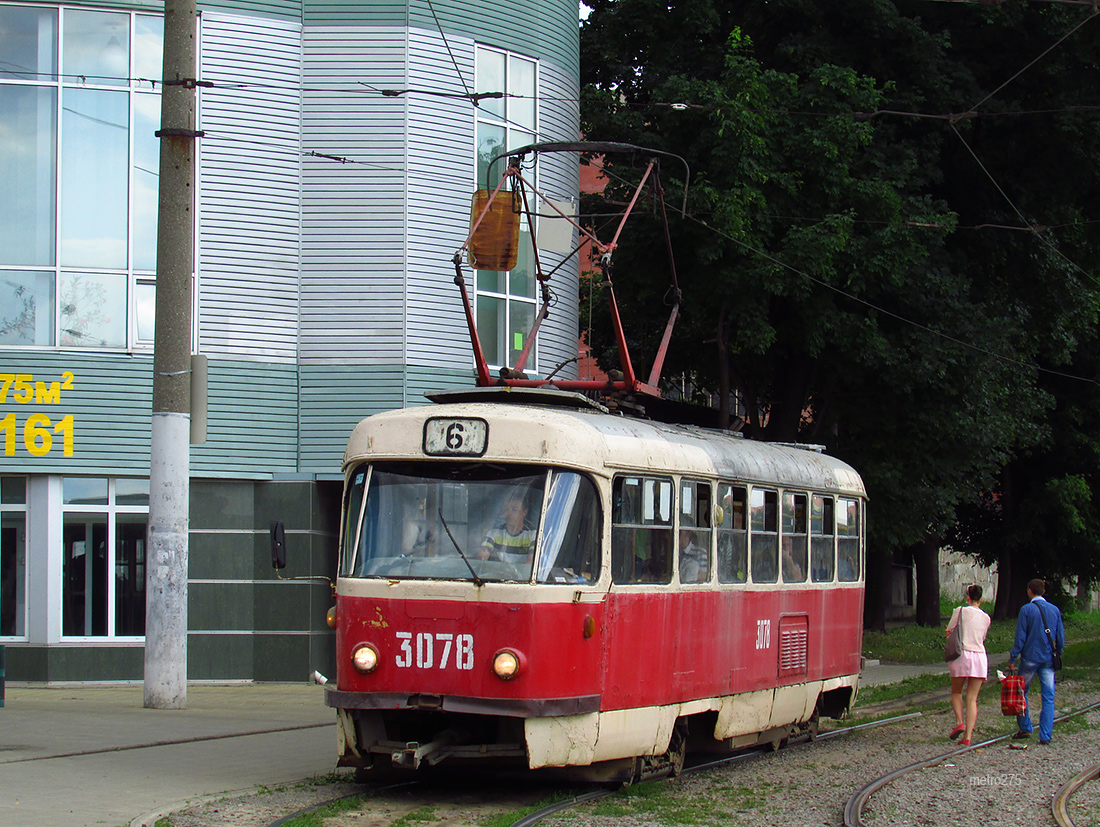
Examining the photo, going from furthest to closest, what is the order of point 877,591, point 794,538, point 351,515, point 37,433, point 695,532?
point 877,591 → point 37,433 → point 794,538 → point 695,532 → point 351,515

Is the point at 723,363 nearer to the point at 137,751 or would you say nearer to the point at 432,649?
the point at 137,751

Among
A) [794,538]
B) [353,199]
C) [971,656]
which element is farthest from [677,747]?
[353,199]

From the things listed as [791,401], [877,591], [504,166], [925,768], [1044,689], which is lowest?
[877,591]

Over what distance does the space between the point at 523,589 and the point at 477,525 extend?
56 centimetres

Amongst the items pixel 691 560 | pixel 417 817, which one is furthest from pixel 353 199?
pixel 417 817

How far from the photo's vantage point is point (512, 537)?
9.49 meters

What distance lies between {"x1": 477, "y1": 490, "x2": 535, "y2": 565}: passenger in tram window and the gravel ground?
5.29ft

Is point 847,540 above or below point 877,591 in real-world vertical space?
above

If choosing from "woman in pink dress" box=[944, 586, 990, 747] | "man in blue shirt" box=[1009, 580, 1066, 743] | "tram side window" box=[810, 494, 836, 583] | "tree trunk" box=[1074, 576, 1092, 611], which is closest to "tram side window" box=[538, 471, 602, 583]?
"tram side window" box=[810, 494, 836, 583]

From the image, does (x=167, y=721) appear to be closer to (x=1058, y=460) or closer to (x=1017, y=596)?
(x=1058, y=460)

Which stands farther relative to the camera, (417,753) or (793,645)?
(793,645)

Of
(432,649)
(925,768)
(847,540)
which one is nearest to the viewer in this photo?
(432,649)

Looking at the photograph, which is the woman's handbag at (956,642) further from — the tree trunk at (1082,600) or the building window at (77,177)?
the tree trunk at (1082,600)

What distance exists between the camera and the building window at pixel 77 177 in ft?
62.4
